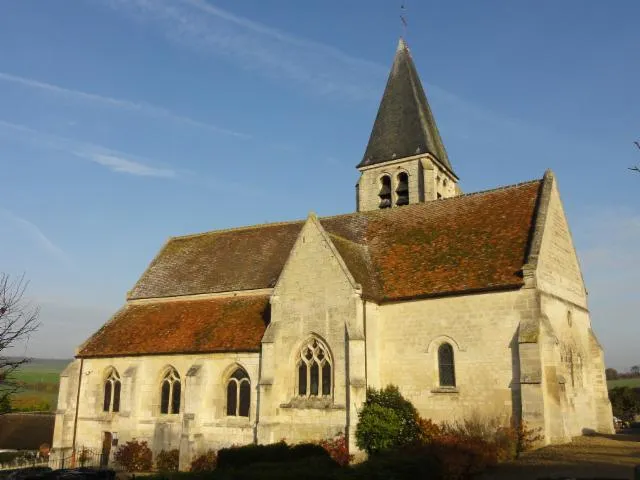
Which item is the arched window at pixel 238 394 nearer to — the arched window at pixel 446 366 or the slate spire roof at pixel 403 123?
the arched window at pixel 446 366

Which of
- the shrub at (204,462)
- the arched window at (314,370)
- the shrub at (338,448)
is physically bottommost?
the shrub at (204,462)

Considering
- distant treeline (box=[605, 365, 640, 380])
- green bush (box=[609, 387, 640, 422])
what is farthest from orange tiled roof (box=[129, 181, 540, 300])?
distant treeline (box=[605, 365, 640, 380])

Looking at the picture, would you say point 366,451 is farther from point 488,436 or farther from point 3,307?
point 3,307

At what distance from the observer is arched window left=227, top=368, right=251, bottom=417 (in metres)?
23.9

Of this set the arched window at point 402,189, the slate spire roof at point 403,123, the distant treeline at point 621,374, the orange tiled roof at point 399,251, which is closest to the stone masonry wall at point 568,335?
the orange tiled roof at point 399,251

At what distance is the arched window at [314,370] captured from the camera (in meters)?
22.0

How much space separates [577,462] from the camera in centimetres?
1570

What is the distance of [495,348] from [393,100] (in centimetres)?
2270

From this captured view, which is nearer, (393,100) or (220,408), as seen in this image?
(220,408)

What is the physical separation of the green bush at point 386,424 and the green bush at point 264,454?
7.76 ft

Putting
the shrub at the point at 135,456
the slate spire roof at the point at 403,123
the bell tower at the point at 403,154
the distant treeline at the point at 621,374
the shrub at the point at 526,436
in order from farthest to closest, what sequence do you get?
1. the distant treeline at the point at 621,374
2. the slate spire roof at the point at 403,123
3. the bell tower at the point at 403,154
4. the shrub at the point at 135,456
5. the shrub at the point at 526,436

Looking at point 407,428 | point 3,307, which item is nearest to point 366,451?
point 407,428

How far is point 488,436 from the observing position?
1894cm

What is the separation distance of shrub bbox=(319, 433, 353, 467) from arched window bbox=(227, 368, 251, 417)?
4512mm
